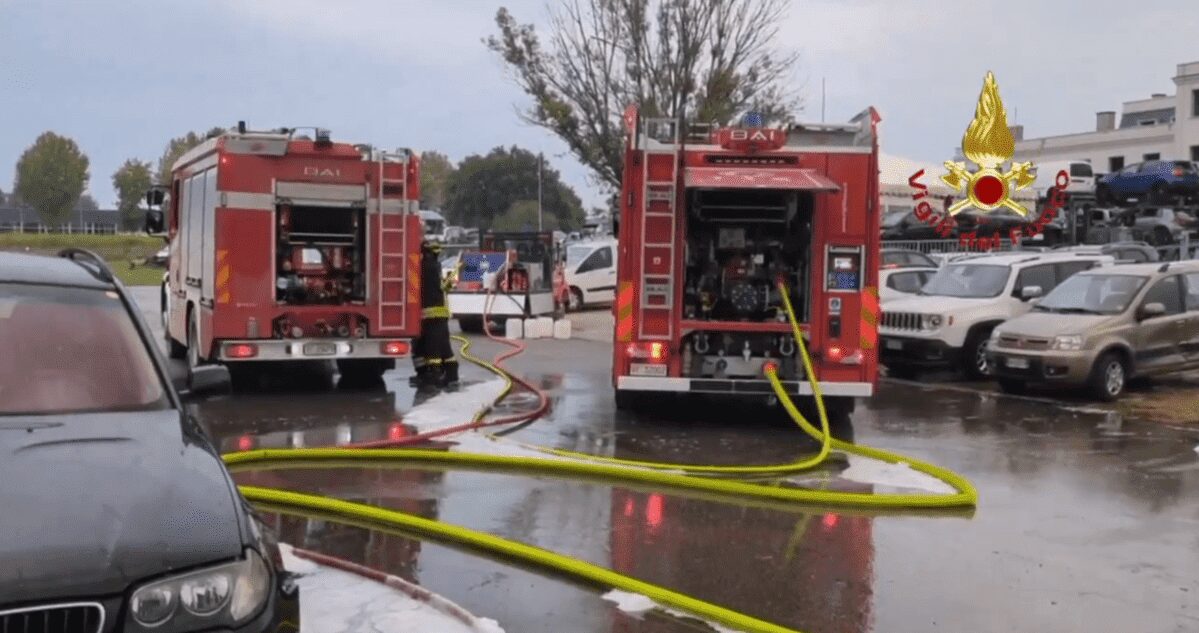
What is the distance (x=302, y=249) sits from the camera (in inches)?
556

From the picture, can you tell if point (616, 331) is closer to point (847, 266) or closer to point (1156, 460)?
point (847, 266)

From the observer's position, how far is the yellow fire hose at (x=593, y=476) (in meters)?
6.41

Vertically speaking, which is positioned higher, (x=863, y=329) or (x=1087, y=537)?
(x=863, y=329)

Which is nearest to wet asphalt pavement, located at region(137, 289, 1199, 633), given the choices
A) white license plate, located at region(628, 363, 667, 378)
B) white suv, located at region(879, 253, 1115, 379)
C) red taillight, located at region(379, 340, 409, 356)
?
white license plate, located at region(628, 363, 667, 378)

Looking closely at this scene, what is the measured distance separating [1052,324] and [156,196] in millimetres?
12099

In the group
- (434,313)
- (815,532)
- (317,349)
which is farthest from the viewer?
(434,313)

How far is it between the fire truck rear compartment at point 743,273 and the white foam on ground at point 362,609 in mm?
5797

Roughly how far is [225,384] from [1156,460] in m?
7.95

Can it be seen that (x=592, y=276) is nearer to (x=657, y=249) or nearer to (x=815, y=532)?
(x=657, y=249)

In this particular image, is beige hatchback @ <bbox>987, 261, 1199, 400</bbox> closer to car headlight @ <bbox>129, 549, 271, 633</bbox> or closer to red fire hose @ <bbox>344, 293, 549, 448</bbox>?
red fire hose @ <bbox>344, 293, 549, 448</bbox>

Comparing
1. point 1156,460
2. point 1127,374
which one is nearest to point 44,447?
point 1156,460

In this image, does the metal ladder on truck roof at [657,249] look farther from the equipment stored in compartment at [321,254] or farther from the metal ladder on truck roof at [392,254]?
the equipment stored in compartment at [321,254]

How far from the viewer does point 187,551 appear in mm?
3629

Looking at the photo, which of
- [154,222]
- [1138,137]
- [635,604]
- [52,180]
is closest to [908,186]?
[154,222]
